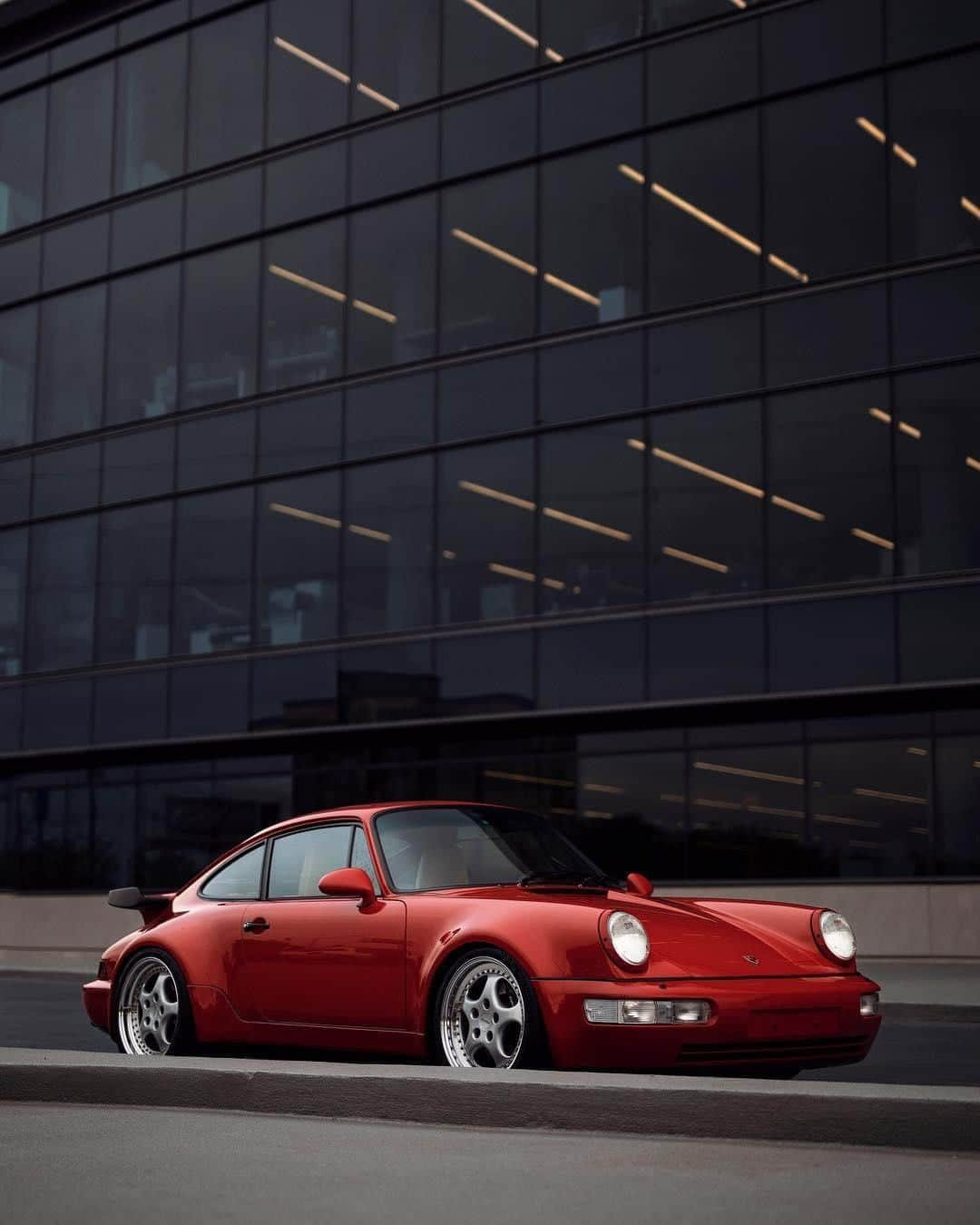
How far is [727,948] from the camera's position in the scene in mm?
7734

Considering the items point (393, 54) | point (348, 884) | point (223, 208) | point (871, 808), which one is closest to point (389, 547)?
point (223, 208)

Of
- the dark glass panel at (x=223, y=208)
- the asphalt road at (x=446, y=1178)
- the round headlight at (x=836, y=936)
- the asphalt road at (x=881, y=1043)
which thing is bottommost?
the asphalt road at (x=881, y=1043)

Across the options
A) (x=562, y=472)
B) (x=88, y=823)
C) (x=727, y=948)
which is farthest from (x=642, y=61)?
(x=727, y=948)

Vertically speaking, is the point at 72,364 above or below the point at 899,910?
above

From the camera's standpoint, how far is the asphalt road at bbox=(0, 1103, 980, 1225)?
5.00 m

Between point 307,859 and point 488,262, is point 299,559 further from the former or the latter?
point 307,859

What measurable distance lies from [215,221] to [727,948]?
21.7m

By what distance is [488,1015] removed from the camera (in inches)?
305

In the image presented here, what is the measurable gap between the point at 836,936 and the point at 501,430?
16.2m

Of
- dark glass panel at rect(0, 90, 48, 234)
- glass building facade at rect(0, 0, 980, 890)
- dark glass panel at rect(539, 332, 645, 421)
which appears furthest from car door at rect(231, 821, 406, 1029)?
dark glass panel at rect(0, 90, 48, 234)

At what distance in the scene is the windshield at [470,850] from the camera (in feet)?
28.1

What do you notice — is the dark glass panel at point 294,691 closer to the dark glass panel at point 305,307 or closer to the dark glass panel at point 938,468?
the dark glass panel at point 305,307

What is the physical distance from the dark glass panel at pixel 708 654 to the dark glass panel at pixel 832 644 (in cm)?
23

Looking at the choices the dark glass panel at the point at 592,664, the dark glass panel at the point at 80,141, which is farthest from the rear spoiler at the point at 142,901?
the dark glass panel at the point at 80,141
